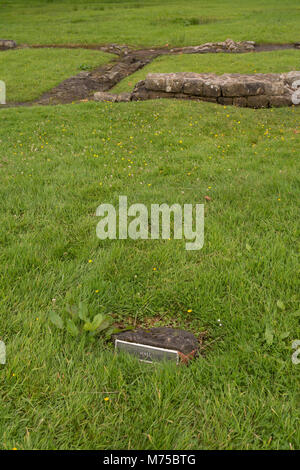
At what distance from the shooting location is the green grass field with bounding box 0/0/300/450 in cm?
225

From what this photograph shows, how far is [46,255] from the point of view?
393 cm

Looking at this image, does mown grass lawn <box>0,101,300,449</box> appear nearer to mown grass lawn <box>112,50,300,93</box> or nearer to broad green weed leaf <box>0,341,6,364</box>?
broad green weed leaf <box>0,341,6,364</box>

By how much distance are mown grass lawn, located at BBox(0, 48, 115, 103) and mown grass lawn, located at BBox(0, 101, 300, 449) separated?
30.8 ft

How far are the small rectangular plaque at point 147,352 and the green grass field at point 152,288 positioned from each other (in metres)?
0.11

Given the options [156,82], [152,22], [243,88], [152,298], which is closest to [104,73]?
[156,82]

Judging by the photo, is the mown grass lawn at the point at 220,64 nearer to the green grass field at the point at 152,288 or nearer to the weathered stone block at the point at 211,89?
the weathered stone block at the point at 211,89

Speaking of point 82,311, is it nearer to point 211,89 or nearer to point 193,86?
point 211,89

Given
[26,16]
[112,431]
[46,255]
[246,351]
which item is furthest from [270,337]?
[26,16]

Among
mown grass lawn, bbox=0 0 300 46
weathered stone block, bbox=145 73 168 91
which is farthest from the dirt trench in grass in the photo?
weathered stone block, bbox=145 73 168 91

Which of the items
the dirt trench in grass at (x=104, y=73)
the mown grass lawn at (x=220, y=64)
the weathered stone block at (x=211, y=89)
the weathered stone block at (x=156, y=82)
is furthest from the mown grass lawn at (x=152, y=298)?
the mown grass lawn at (x=220, y=64)

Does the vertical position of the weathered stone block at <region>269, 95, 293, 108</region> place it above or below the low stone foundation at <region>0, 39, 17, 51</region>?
below

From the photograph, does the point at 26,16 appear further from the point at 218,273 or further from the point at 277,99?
the point at 218,273
